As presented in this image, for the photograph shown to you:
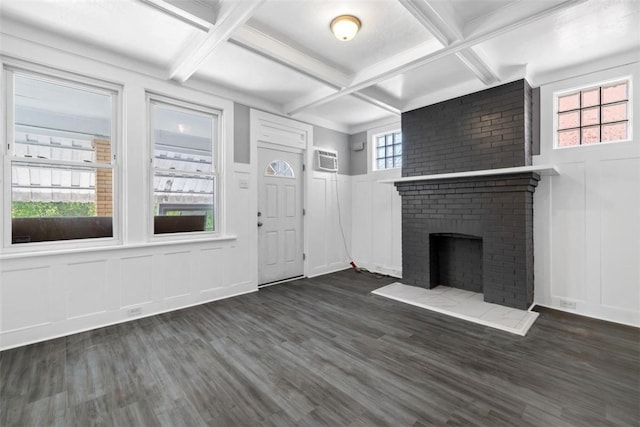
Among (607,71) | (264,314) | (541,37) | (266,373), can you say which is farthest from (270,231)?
(607,71)

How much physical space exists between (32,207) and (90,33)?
1.75 meters

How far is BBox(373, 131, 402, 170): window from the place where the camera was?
501 centimetres

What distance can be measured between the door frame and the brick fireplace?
5.28 feet

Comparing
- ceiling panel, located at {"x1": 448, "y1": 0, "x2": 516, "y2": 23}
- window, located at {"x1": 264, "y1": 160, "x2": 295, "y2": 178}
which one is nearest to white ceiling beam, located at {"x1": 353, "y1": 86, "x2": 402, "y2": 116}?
ceiling panel, located at {"x1": 448, "y1": 0, "x2": 516, "y2": 23}

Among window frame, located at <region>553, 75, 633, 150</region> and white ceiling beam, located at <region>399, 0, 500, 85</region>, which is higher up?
white ceiling beam, located at <region>399, 0, 500, 85</region>

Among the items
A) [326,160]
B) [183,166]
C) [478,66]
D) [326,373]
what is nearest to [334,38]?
[478,66]

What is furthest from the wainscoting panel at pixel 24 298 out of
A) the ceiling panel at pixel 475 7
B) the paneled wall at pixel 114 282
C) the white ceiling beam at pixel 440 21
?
the ceiling panel at pixel 475 7

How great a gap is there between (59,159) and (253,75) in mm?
2222

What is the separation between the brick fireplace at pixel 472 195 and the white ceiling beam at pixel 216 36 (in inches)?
115

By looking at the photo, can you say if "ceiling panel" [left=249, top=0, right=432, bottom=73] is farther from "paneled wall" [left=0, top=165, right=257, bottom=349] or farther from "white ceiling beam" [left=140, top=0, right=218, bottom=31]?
"paneled wall" [left=0, top=165, right=257, bottom=349]

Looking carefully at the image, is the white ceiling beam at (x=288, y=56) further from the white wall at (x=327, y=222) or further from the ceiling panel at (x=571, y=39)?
the white wall at (x=327, y=222)

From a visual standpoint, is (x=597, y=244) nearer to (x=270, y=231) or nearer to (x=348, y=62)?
(x=348, y=62)

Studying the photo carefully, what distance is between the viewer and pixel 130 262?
315cm

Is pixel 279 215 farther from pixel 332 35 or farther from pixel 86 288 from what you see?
pixel 332 35
